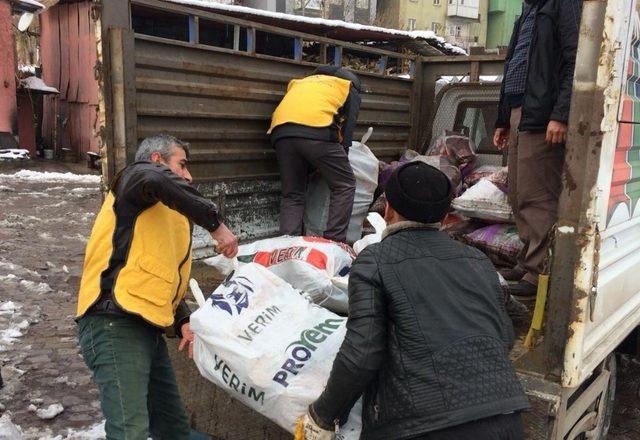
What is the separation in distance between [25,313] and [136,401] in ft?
10.1

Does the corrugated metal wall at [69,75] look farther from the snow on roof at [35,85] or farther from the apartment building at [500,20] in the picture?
the apartment building at [500,20]

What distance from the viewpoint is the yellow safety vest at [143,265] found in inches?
84.0

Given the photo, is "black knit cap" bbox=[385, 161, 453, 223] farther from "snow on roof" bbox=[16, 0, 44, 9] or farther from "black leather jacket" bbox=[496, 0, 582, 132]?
"snow on roof" bbox=[16, 0, 44, 9]

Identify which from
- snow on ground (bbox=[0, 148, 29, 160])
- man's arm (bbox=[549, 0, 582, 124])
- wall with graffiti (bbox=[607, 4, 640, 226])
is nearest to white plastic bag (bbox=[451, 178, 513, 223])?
man's arm (bbox=[549, 0, 582, 124])

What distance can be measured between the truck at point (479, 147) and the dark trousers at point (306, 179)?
138 mm

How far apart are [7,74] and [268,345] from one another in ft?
47.4

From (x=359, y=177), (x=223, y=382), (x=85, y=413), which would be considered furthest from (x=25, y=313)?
(x=223, y=382)

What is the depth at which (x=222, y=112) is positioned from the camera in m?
3.24

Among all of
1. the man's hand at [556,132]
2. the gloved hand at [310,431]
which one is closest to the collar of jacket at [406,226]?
the gloved hand at [310,431]

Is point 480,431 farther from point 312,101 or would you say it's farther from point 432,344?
point 312,101

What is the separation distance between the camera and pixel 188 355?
2486 millimetres

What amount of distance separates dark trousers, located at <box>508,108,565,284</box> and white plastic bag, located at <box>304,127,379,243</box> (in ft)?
4.29

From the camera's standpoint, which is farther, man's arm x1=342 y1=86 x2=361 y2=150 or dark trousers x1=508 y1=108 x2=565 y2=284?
man's arm x1=342 y1=86 x2=361 y2=150

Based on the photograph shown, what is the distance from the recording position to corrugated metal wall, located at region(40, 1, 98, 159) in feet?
47.6
